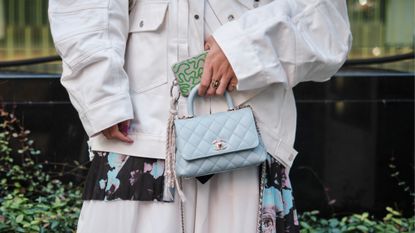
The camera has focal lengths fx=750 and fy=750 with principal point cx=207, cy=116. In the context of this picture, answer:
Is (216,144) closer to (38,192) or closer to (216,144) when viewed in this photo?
(216,144)

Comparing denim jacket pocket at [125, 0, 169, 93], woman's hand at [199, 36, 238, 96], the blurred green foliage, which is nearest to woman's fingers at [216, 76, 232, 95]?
woman's hand at [199, 36, 238, 96]

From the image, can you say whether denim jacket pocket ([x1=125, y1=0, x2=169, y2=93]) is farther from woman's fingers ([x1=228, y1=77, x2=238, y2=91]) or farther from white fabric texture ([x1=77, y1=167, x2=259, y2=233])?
white fabric texture ([x1=77, y1=167, x2=259, y2=233])

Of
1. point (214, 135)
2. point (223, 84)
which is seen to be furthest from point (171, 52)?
point (214, 135)

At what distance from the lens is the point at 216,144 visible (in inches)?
75.3

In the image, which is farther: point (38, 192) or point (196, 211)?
point (38, 192)

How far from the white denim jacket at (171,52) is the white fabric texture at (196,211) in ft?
0.41

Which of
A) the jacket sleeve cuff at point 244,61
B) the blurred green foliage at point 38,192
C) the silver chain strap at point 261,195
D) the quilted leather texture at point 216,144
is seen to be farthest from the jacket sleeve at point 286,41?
the blurred green foliage at point 38,192

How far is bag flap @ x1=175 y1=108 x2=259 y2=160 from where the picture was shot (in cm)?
190

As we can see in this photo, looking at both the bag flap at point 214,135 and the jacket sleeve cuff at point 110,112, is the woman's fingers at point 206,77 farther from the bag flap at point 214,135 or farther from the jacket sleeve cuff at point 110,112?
the jacket sleeve cuff at point 110,112

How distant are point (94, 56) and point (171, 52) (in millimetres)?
210

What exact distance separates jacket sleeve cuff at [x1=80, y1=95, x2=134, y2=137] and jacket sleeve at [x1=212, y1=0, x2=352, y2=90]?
30 cm

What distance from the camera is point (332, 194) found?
4.87 metres

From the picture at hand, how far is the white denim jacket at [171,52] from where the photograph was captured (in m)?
1.97

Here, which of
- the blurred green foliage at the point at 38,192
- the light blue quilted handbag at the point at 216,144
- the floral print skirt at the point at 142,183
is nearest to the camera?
the light blue quilted handbag at the point at 216,144
